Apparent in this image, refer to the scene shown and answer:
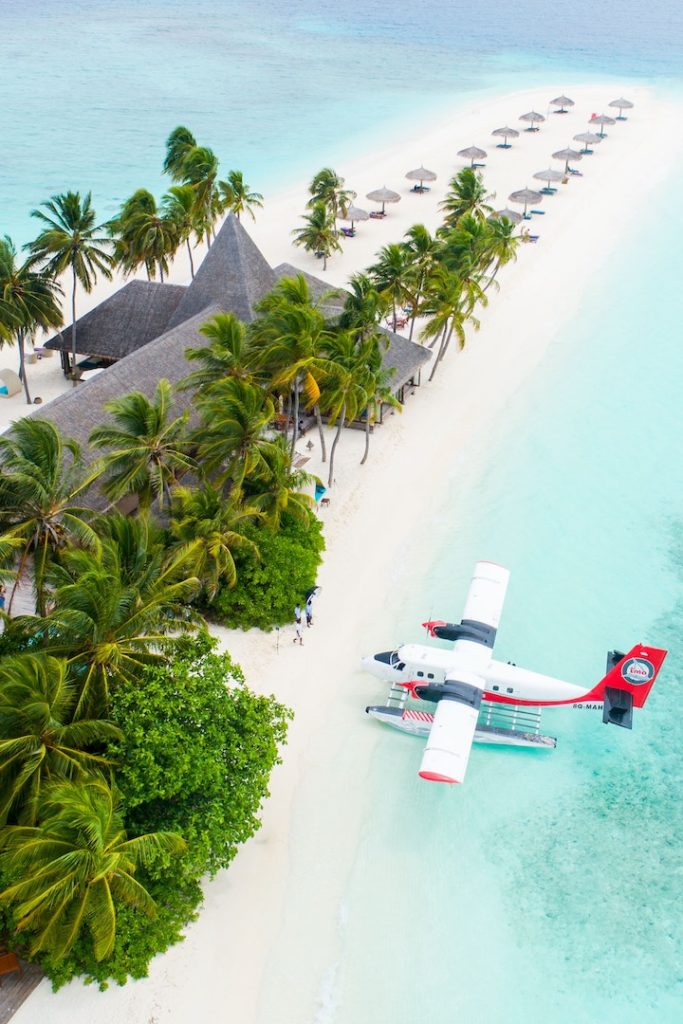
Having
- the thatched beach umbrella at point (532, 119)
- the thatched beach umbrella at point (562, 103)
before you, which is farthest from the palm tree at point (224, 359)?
the thatched beach umbrella at point (562, 103)

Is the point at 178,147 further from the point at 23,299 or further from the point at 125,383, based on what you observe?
the point at 125,383

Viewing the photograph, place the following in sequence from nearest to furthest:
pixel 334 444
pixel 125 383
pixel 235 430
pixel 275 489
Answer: pixel 235 430 < pixel 275 489 < pixel 125 383 < pixel 334 444

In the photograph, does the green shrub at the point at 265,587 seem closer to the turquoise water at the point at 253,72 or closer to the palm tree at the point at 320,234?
the palm tree at the point at 320,234

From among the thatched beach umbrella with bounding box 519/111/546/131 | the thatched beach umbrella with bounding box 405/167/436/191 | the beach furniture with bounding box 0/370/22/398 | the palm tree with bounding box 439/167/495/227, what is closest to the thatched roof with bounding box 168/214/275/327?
the beach furniture with bounding box 0/370/22/398

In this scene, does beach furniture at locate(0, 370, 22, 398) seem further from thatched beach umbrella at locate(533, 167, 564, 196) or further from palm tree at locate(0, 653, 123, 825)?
thatched beach umbrella at locate(533, 167, 564, 196)

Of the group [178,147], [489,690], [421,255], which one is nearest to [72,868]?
[489,690]

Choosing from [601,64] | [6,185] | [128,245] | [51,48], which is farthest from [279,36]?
[128,245]
